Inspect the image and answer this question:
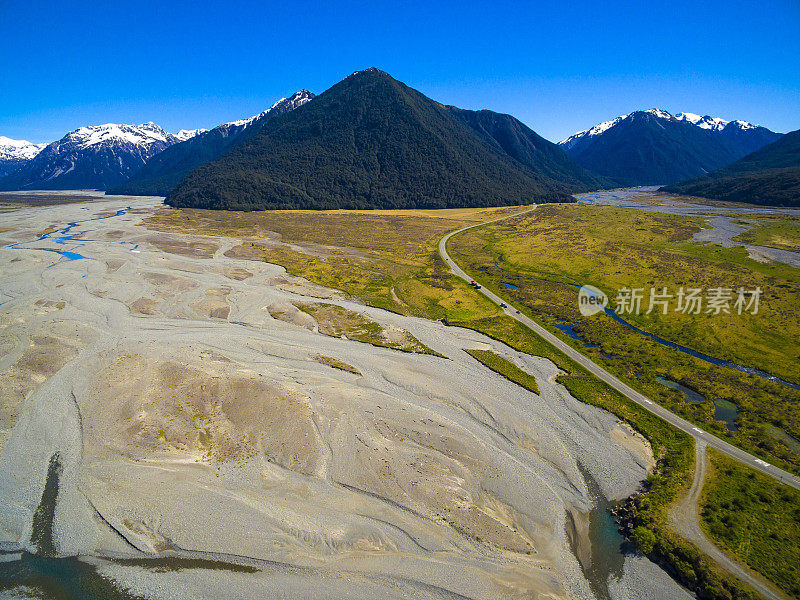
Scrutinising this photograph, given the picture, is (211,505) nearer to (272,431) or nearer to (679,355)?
(272,431)

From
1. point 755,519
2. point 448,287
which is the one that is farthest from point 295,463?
point 448,287

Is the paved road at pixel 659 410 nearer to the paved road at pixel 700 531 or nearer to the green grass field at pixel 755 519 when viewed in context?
the green grass field at pixel 755 519

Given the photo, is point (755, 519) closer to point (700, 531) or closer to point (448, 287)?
point (700, 531)

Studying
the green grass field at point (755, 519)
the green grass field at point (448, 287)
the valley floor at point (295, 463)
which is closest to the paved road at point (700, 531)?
the green grass field at point (755, 519)

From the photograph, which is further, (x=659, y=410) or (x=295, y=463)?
(x=659, y=410)

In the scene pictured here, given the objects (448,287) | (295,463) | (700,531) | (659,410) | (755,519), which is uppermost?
(448,287)

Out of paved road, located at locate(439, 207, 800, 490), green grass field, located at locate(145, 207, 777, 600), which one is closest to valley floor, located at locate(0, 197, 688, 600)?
green grass field, located at locate(145, 207, 777, 600)

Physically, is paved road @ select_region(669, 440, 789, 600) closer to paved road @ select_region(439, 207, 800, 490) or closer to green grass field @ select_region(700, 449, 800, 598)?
green grass field @ select_region(700, 449, 800, 598)

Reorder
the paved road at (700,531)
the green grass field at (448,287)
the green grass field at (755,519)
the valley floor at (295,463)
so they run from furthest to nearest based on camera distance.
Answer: the green grass field at (448,287) < the valley floor at (295,463) < the green grass field at (755,519) < the paved road at (700,531)

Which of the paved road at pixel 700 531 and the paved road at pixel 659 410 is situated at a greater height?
the paved road at pixel 659 410
